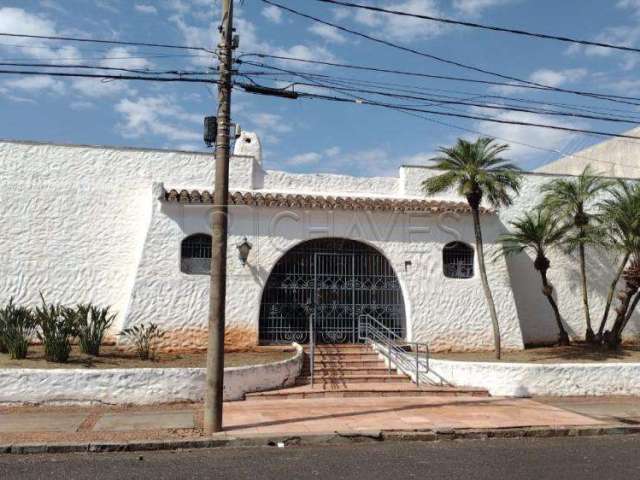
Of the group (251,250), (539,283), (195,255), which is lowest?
(539,283)

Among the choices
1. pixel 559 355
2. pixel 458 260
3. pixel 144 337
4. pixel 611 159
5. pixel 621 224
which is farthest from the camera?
pixel 611 159

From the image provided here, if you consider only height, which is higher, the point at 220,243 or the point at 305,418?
the point at 220,243

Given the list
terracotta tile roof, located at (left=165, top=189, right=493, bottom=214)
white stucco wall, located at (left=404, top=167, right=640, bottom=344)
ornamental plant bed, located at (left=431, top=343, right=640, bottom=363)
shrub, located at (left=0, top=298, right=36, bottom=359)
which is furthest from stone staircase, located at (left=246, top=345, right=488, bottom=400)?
white stucco wall, located at (left=404, top=167, right=640, bottom=344)

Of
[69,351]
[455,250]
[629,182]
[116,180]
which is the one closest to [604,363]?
[455,250]

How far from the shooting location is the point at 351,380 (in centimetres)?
1279

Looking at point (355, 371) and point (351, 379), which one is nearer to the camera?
point (351, 379)

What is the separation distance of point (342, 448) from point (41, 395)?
17.6ft

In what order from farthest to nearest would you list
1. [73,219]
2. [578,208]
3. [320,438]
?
[578,208], [73,219], [320,438]

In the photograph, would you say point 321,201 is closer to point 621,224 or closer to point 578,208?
point 578,208

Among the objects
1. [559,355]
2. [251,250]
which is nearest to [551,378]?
[559,355]

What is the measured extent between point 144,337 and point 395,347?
17.3 feet

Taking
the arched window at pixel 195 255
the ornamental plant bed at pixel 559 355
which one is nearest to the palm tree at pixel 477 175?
the ornamental plant bed at pixel 559 355

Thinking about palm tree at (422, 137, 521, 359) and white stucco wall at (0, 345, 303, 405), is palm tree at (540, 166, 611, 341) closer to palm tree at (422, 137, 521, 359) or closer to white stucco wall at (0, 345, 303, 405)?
palm tree at (422, 137, 521, 359)

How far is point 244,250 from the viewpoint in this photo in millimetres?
14086
